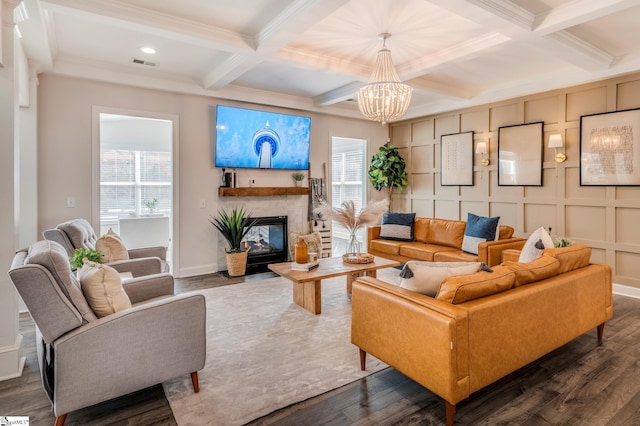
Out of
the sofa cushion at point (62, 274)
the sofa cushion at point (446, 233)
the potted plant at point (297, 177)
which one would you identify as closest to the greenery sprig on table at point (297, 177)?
the potted plant at point (297, 177)

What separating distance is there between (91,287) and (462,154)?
5.62 metres

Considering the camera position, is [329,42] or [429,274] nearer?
[429,274]

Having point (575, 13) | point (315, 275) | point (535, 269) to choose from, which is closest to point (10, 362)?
point (315, 275)

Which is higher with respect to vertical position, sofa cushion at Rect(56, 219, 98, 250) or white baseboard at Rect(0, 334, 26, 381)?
sofa cushion at Rect(56, 219, 98, 250)

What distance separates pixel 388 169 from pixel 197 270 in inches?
151

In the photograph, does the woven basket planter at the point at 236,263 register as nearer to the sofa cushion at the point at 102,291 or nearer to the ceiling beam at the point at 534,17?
the sofa cushion at the point at 102,291

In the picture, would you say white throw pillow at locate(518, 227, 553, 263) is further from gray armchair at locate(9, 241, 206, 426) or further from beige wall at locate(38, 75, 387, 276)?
beige wall at locate(38, 75, 387, 276)

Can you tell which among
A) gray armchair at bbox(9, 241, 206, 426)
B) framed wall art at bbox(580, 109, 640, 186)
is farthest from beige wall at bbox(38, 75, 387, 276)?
framed wall art at bbox(580, 109, 640, 186)

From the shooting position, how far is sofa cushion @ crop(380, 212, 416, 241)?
5414 millimetres

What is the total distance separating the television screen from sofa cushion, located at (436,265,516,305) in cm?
407

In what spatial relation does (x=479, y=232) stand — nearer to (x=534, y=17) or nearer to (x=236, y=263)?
(x=534, y=17)

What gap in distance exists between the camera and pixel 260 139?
18.2 ft

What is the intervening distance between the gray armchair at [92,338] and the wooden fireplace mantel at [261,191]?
3234mm

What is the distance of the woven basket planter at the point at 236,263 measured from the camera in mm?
5105
